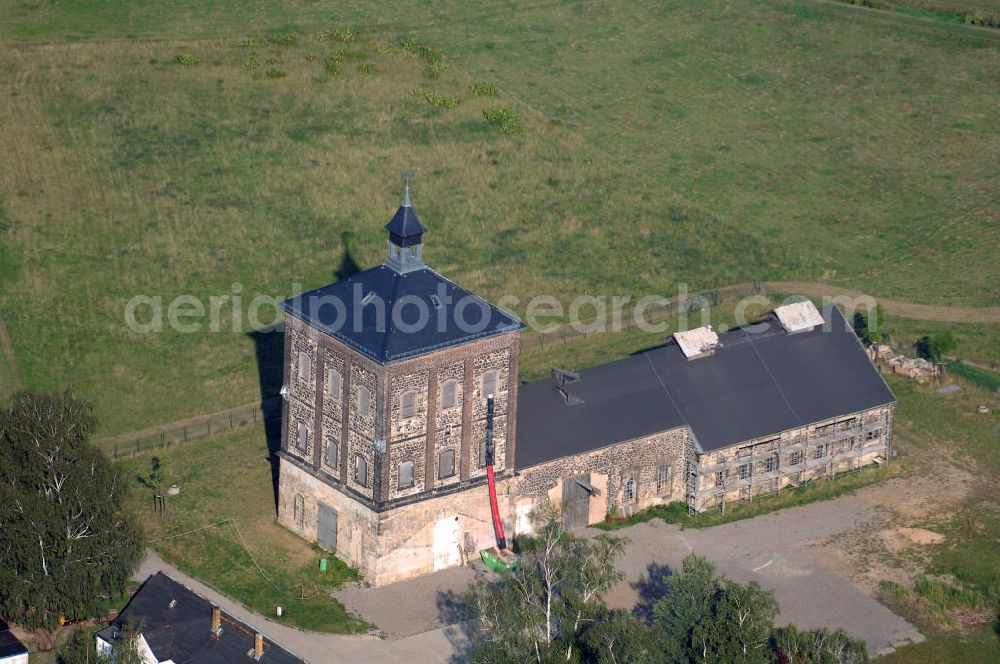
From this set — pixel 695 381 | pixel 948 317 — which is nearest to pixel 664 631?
pixel 695 381

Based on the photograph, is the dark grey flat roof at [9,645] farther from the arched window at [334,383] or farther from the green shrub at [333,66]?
the green shrub at [333,66]

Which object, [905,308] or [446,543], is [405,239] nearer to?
[446,543]

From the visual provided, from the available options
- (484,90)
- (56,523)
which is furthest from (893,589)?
(484,90)

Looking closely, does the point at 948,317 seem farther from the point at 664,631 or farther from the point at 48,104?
the point at 48,104

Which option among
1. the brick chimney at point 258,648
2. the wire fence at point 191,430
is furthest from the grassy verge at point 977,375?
the brick chimney at point 258,648

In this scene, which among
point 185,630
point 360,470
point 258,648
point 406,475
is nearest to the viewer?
point 258,648

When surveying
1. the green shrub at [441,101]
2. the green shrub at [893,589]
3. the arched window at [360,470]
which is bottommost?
the green shrub at [893,589]

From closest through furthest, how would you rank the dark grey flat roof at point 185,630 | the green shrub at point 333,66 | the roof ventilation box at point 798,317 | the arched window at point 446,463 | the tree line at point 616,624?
the tree line at point 616,624, the dark grey flat roof at point 185,630, the arched window at point 446,463, the roof ventilation box at point 798,317, the green shrub at point 333,66

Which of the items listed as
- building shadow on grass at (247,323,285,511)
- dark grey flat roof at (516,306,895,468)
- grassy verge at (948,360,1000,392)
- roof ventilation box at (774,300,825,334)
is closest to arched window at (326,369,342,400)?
dark grey flat roof at (516,306,895,468)
